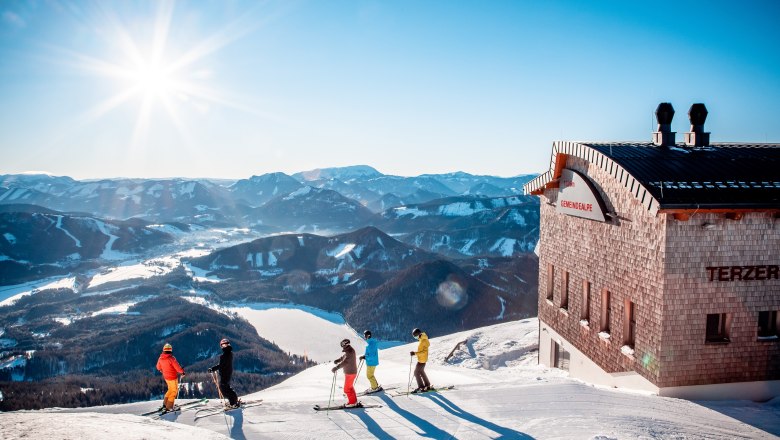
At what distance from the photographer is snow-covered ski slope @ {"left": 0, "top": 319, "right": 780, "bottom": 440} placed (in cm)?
1034

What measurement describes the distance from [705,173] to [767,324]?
15.9 feet

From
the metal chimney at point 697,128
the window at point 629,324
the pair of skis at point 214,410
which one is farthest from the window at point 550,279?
the pair of skis at point 214,410

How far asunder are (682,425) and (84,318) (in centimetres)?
16693

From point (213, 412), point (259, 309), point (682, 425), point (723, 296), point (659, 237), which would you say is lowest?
point (259, 309)

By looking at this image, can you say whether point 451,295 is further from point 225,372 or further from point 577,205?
point 225,372

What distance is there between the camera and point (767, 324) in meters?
14.3

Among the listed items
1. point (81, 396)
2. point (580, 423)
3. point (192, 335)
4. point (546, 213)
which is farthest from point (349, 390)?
point (192, 335)

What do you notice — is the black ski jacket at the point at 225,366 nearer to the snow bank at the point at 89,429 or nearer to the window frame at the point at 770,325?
the snow bank at the point at 89,429

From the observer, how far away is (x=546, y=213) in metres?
23.3

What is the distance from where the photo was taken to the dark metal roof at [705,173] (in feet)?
43.9

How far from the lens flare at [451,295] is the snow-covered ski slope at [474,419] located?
4729 inches

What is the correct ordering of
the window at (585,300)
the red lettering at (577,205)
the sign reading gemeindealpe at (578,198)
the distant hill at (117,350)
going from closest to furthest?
1. the sign reading gemeindealpe at (578,198)
2. the red lettering at (577,205)
3. the window at (585,300)
4. the distant hill at (117,350)

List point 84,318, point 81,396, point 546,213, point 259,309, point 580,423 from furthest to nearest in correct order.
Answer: point 259,309 < point 84,318 < point 81,396 < point 546,213 < point 580,423

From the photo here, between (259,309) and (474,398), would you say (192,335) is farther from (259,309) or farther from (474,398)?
(474,398)
